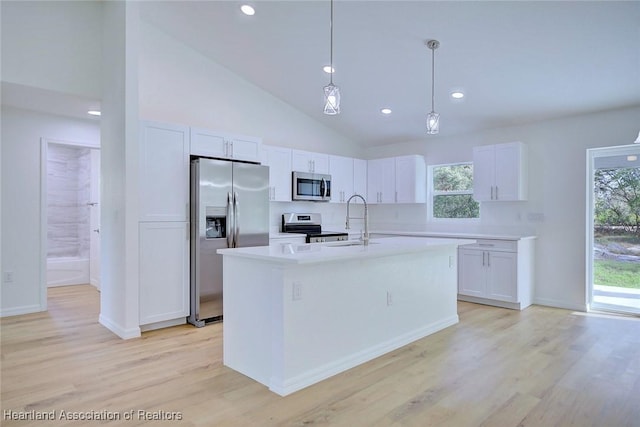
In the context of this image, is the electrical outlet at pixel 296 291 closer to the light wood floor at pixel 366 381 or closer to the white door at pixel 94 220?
the light wood floor at pixel 366 381

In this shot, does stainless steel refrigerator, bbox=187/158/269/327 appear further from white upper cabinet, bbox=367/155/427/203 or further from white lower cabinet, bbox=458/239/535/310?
white lower cabinet, bbox=458/239/535/310

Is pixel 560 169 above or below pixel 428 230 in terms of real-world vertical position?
above

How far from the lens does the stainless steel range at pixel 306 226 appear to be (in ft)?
18.2

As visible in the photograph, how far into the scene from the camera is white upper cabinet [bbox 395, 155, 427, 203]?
595 centimetres

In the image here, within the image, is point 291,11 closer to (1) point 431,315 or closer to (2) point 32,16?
(2) point 32,16

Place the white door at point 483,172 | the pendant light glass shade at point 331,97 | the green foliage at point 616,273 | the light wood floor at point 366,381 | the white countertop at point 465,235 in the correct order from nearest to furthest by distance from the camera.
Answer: the light wood floor at point 366,381, the pendant light glass shade at point 331,97, the green foliage at point 616,273, the white countertop at point 465,235, the white door at point 483,172

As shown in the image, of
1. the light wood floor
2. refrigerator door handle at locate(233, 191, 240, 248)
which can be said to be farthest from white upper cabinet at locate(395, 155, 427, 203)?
refrigerator door handle at locate(233, 191, 240, 248)

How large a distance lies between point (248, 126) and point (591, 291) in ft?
15.9

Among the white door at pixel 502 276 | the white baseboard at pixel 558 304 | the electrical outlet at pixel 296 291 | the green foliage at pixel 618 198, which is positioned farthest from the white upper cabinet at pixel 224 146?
the green foliage at pixel 618 198

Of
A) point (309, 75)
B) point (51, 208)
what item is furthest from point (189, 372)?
point (51, 208)

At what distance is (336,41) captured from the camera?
12.9ft

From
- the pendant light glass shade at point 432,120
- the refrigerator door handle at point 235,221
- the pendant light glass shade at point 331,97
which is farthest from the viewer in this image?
the refrigerator door handle at point 235,221

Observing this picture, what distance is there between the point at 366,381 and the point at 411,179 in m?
3.87

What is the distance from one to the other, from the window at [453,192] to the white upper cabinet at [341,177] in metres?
1.29
